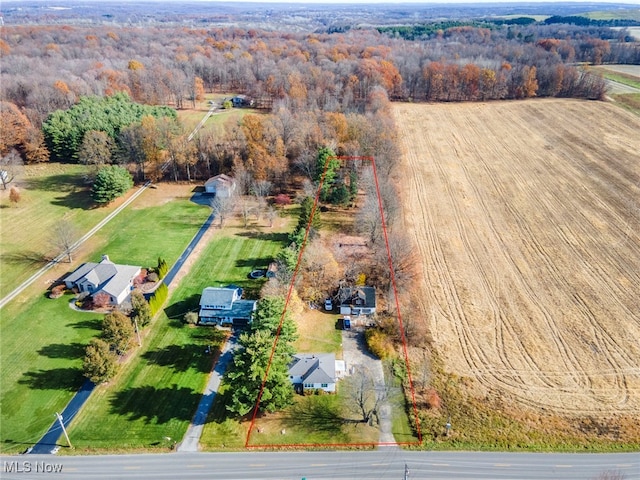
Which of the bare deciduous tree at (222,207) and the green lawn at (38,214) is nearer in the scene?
the green lawn at (38,214)

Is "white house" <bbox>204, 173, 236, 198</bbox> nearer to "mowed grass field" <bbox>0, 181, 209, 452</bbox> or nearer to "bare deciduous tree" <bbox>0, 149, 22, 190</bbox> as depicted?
"mowed grass field" <bbox>0, 181, 209, 452</bbox>

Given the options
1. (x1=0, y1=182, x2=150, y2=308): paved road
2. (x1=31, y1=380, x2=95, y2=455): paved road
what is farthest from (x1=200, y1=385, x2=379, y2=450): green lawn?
(x1=0, y1=182, x2=150, y2=308): paved road

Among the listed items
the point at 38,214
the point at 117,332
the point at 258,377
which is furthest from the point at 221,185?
the point at 258,377

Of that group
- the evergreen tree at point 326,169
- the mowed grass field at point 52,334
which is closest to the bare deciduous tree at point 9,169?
the mowed grass field at point 52,334

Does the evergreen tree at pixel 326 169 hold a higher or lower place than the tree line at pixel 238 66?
lower

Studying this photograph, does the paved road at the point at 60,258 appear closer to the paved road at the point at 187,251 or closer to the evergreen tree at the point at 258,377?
the paved road at the point at 187,251

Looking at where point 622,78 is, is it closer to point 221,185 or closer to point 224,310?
point 221,185
